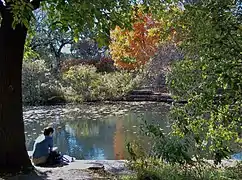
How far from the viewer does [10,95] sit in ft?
19.5

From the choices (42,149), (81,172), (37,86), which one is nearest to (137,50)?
(37,86)

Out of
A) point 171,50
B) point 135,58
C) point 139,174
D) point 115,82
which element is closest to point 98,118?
point 171,50

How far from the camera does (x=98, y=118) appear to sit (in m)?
16.1

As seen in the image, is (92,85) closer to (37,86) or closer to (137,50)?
(37,86)

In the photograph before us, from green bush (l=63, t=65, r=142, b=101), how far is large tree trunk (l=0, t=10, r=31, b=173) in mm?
16094

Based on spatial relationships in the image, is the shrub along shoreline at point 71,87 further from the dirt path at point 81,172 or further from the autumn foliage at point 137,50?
the dirt path at point 81,172

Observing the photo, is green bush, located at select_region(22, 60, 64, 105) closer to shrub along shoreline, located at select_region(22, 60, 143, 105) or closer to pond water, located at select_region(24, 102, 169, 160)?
shrub along shoreline, located at select_region(22, 60, 143, 105)

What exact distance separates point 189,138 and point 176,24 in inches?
57.4

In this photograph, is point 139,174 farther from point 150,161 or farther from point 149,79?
point 149,79

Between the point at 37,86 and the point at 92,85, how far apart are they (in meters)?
3.08

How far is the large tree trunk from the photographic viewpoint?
19.2 feet

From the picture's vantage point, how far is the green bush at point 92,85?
22328mm

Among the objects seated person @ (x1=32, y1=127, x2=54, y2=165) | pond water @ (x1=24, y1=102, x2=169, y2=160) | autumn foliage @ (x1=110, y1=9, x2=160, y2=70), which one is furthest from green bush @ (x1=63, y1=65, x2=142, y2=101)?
seated person @ (x1=32, y1=127, x2=54, y2=165)

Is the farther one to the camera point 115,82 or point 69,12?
point 115,82
